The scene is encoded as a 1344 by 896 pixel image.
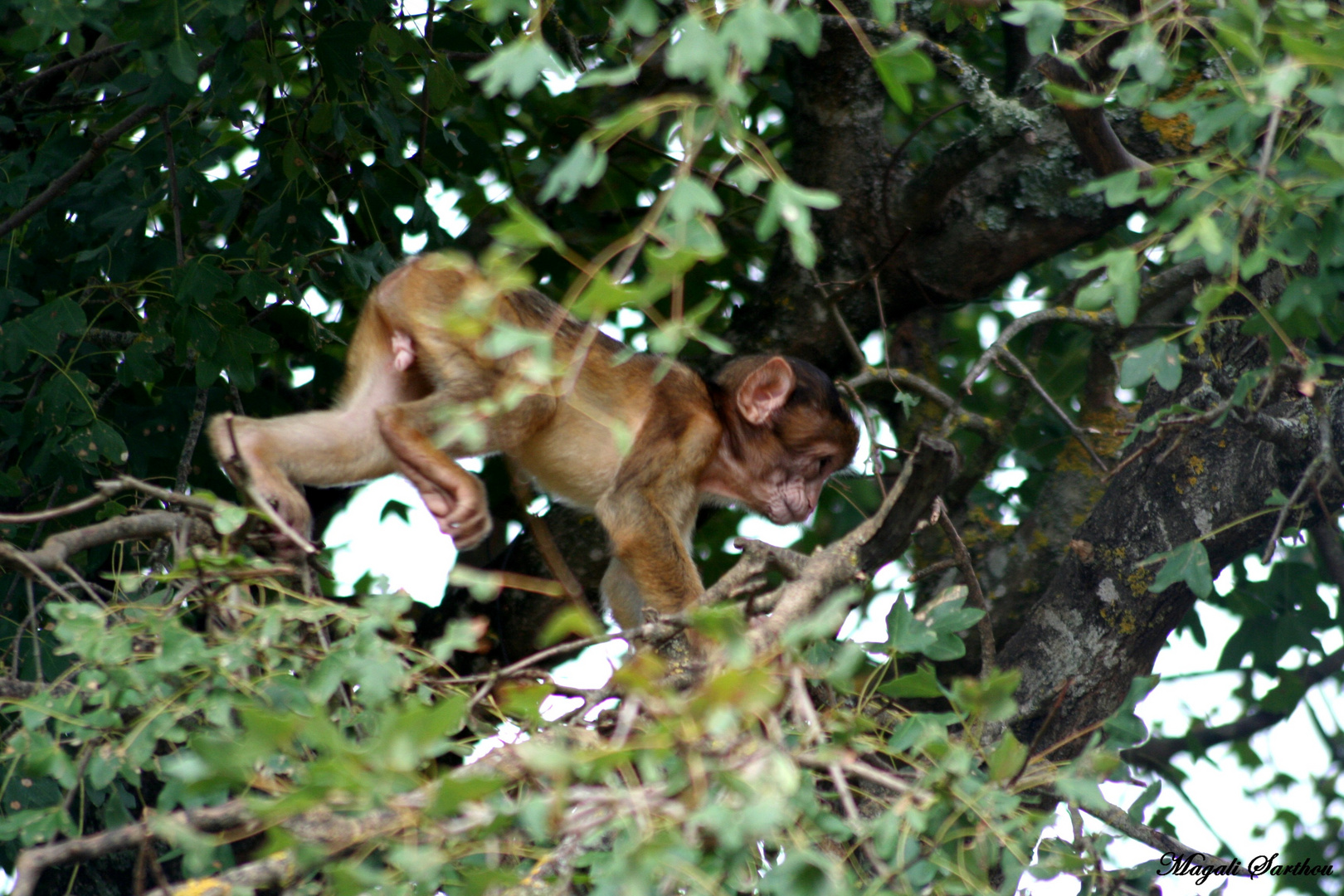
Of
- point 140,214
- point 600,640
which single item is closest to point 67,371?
point 140,214

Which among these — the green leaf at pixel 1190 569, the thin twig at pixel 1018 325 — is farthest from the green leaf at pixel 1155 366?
the thin twig at pixel 1018 325

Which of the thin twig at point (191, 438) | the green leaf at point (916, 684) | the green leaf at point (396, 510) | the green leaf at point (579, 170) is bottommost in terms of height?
the green leaf at point (396, 510)

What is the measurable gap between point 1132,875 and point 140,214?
4.16m

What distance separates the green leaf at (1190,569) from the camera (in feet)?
12.3

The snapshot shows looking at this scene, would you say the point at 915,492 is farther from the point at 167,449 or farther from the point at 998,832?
the point at 167,449

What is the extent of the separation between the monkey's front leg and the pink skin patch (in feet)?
1.00

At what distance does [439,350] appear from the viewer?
4.98 metres

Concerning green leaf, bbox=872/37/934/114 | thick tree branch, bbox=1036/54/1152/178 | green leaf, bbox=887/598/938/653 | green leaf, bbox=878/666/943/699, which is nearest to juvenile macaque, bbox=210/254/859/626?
thick tree branch, bbox=1036/54/1152/178

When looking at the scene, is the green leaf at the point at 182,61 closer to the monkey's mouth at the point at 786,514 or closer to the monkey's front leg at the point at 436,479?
the monkey's front leg at the point at 436,479

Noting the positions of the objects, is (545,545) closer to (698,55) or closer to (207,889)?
(207,889)

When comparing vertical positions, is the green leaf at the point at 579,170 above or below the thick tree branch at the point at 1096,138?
above

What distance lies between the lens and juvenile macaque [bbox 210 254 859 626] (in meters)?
4.80

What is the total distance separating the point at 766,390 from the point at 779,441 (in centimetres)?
29

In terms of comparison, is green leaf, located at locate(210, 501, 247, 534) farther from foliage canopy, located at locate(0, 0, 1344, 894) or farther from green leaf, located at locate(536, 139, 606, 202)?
green leaf, located at locate(536, 139, 606, 202)
